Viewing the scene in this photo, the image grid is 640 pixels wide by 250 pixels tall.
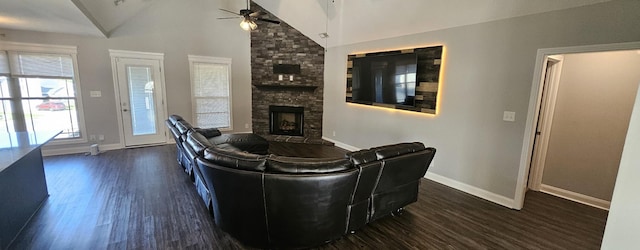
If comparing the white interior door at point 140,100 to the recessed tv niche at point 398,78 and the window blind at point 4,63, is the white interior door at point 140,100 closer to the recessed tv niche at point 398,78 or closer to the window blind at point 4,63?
the window blind at point 4,63

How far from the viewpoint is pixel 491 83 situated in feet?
10.9

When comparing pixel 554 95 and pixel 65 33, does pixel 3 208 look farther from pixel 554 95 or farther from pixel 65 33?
pixel 554 95

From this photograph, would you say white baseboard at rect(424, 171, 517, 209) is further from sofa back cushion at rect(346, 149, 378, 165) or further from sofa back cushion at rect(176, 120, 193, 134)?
sofa back cushion at rect(176, 120, 193, 134)

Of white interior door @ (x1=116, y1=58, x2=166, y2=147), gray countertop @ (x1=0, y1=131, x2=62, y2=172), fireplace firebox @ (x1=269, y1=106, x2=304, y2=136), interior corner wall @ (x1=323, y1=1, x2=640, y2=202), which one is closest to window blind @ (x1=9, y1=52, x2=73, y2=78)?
white interior door @ (x1=116, y1=58, x2=166, y2=147)

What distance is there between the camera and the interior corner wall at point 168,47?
16.5 ft

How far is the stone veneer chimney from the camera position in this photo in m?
6.43

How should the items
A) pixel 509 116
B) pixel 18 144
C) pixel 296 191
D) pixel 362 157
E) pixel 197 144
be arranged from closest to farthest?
pixel 296 191
pixel 362 157
pixel 197 144
pixel 18 144
pixel 509 116

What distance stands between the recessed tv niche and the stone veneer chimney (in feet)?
4.30

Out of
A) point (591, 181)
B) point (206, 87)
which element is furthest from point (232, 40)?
point (591, 181)

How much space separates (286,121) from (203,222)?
177 inches

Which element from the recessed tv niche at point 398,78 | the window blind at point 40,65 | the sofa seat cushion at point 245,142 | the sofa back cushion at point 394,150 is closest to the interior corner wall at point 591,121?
the recessed tv niche at point 398,78

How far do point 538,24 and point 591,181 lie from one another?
94.8 inches

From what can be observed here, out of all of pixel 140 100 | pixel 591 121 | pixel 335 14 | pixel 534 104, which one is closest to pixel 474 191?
pixel 534 104

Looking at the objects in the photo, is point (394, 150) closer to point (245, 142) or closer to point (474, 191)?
point (474, 191)
